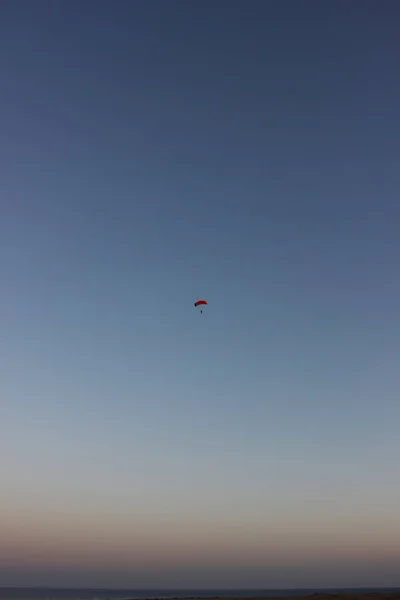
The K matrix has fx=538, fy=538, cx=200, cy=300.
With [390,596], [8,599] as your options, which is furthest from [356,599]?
[8,599]

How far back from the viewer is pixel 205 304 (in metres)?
84.9

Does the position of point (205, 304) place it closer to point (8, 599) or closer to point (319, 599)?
point (319, 599)

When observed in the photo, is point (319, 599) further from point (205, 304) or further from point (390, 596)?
point (205, 304)

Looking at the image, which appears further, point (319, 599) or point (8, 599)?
point (8, 599)

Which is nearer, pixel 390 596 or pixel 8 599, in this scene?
pixel 390 596

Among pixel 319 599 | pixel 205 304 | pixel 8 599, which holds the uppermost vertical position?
pixel 205 304

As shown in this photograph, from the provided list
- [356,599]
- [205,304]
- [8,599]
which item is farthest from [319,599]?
[8,599]

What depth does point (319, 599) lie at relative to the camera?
87500mm

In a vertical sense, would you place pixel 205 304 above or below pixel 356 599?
above

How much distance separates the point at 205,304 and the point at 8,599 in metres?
145

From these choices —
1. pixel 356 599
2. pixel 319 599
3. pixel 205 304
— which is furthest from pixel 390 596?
pixel 205 304

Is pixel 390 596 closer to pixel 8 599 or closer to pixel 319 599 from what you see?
pixel 319 599

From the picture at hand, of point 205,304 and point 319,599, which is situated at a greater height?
point 205,304

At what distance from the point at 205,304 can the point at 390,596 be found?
177 ft
